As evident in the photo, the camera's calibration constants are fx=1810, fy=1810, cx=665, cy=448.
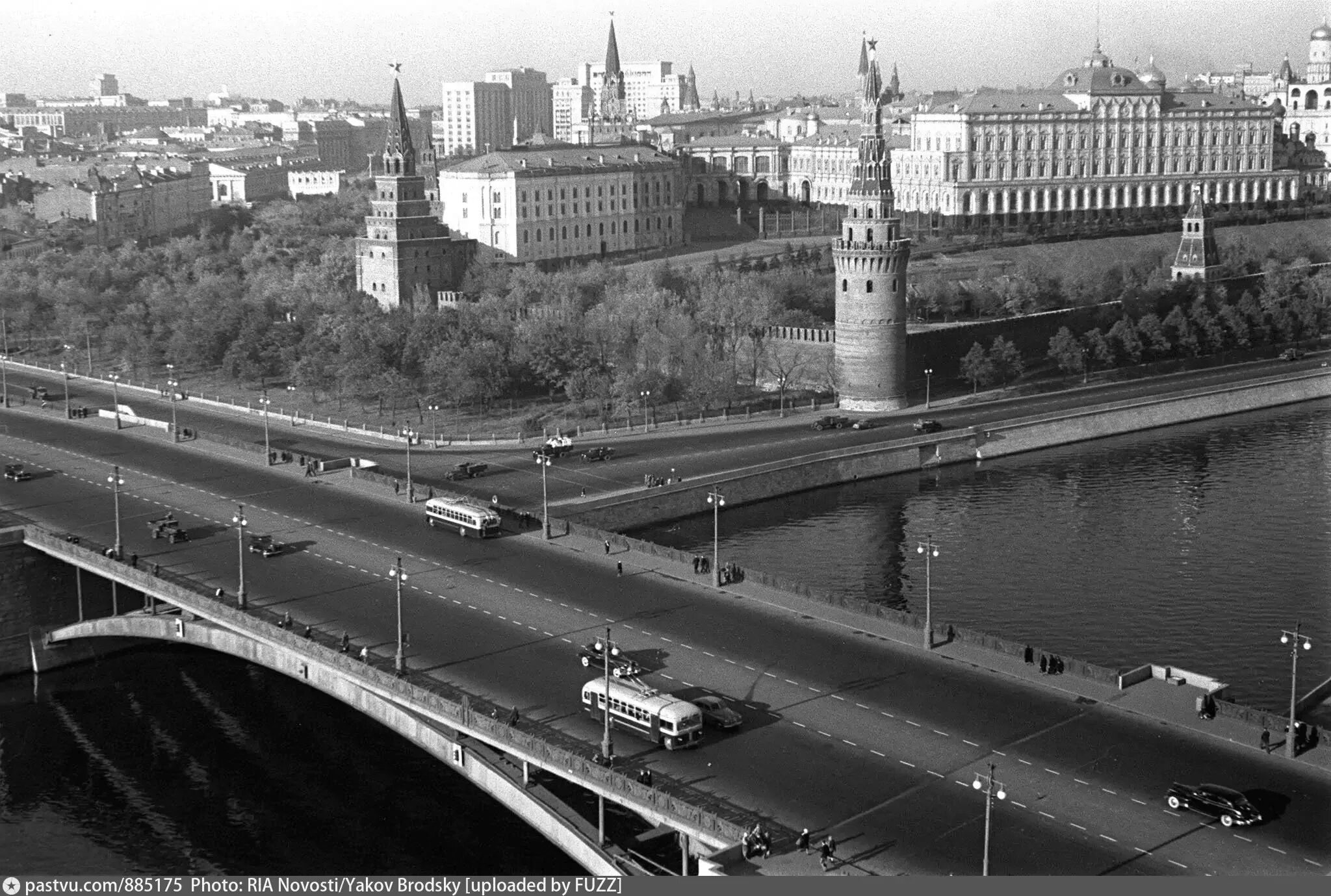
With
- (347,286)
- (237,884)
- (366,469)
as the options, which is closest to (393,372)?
(366,469)

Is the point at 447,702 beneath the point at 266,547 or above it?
beneath

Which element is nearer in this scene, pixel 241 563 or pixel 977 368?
pixel 241 563

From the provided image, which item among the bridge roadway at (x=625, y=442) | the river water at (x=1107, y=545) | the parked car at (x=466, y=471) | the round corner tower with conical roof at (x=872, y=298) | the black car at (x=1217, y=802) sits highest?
the round corner tower with conical roof at (x=872, y=298)

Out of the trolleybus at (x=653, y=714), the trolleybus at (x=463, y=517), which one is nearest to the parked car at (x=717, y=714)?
the trolleybus at (x=653, y=714)

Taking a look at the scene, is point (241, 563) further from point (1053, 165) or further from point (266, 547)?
point (1053, 165)

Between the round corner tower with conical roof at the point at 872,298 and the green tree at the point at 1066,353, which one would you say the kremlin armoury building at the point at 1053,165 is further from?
the round corner tower with conical roof at the point at 872,298

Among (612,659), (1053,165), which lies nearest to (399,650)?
(612,659)

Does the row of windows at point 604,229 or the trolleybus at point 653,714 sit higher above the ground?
the row of windows at point 604,229

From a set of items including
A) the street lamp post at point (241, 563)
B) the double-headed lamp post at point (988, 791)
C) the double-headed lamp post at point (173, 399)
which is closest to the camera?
the double-headed lamp post at point (988, 791)
